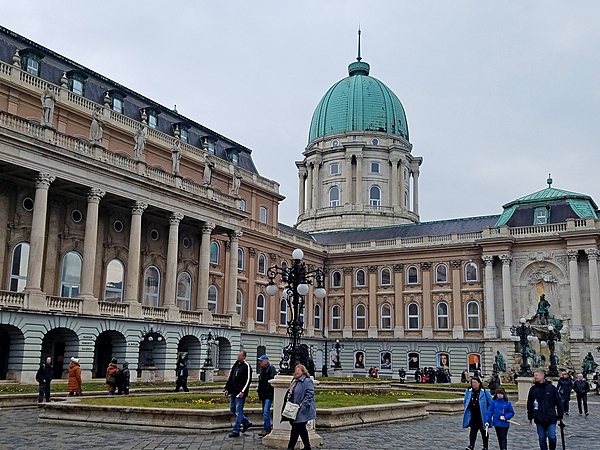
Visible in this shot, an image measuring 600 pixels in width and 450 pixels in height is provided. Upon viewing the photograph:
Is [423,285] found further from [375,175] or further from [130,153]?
[130,153]

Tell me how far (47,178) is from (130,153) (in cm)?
1058

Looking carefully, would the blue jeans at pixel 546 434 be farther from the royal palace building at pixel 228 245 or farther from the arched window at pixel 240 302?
the arched window at pixel 240 302

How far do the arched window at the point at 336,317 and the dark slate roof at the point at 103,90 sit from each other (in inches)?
745

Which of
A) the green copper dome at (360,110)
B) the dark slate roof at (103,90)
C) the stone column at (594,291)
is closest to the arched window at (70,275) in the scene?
the dark slate roof at (103,90)

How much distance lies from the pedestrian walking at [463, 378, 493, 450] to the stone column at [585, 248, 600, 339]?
46.6m

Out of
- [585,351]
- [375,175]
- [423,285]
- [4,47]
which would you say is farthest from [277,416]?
[375,175]

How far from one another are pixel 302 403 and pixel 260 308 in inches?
1873

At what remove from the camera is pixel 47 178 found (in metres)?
36.0

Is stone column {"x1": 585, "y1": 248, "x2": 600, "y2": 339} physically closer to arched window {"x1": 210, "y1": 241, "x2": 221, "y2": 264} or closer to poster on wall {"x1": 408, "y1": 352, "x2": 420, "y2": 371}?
poster on wall {"x1": 408, "y1": 352, "x2": 420, "y2": 371}

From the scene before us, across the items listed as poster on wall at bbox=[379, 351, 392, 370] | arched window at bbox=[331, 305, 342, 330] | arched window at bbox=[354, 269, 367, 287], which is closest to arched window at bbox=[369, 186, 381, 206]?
arched window at bbox=[354, 269, 367, 287]

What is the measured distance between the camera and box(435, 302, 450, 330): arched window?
64.8m

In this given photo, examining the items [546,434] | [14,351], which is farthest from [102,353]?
[546,434]

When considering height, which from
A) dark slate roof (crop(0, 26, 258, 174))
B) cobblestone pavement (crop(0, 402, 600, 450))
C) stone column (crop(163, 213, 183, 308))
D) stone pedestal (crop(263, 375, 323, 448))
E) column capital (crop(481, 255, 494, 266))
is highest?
dark slate roof (crop(0, 26, 258, 174))

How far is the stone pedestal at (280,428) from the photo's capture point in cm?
1474
